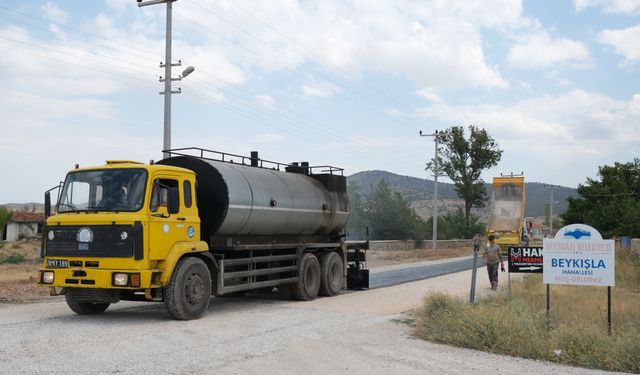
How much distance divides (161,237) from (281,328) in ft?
8.75

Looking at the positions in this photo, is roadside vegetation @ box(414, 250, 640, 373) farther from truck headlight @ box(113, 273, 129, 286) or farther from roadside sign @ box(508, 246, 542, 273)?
truck headlight @ box(113, 273, 129, 286)

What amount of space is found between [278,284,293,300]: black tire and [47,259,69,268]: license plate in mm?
5982

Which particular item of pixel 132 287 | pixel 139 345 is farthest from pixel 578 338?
pixel 132 287

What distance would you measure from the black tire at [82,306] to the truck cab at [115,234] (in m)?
0.05

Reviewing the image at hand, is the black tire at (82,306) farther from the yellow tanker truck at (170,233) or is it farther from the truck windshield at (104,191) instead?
the truck windshield at (104,191)

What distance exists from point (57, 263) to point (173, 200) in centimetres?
231

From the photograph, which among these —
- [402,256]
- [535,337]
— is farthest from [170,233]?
[402,256]

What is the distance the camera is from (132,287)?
11.1 m

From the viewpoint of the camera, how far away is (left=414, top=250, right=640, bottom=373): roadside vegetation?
920 cm

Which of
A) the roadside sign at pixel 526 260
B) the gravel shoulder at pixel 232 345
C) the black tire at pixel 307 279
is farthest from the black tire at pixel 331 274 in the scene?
the roadside sign at pixel 526 260

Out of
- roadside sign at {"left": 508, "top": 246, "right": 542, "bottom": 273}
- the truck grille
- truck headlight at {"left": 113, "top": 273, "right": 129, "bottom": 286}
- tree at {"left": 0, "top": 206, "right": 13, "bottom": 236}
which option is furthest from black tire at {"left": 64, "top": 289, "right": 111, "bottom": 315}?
tree at {"left": 0, "top": 206, "right": 13, "bottom": 236}

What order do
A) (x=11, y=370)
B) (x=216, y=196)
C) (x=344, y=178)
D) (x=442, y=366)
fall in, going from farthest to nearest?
(x=344, y=178)
(x=216, y=196)
(x=442, y=366)
(x=11, y=370)

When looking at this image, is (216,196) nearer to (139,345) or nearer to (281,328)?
(281,328)

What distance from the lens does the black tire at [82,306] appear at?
40.5 ft
